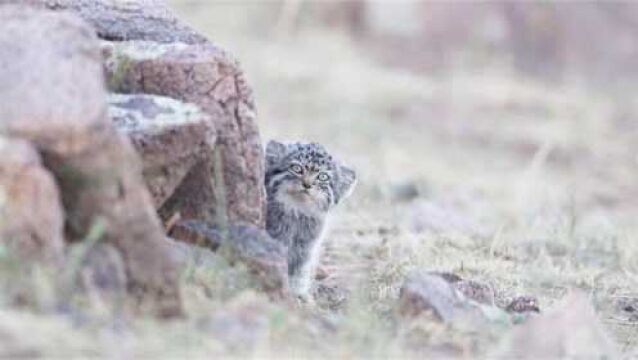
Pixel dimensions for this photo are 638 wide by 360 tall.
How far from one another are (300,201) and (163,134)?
4.29 feet

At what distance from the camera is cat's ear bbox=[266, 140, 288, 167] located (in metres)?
6.95

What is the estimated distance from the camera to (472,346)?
5.51 metres

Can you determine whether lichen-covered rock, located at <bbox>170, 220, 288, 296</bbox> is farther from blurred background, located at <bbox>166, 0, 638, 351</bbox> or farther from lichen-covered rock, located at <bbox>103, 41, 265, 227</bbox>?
blurred background, located at <bbox>166, 0, 638, 351</bbox>

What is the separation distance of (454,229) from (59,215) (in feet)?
16.2

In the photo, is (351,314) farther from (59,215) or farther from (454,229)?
(454,229)

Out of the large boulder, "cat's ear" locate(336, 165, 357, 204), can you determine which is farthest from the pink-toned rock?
"cat's ear" locate(336, 165, 357, 204)

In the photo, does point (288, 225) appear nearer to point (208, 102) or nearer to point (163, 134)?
point (208, 102)

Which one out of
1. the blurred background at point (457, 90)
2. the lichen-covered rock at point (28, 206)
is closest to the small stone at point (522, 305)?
the lichen-covered rock at point (28, 206)

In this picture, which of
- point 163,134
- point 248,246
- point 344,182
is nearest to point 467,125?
point 344,182

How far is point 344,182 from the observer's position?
714 cm

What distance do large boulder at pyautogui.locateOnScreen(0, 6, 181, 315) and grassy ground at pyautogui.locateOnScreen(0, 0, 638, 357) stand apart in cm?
22

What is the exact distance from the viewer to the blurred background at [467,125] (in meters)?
8.51

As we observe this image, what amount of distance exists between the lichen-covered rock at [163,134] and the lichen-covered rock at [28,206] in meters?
0.68

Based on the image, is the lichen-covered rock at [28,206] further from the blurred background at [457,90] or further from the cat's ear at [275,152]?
the blurred background at [457,90]
